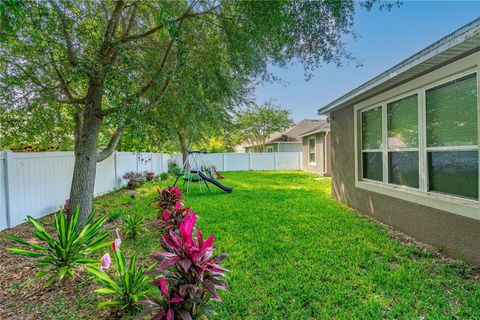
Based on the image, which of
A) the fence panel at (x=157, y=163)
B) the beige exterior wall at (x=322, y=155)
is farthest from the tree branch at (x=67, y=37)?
the beige exterior wall at (x=322, y=155)

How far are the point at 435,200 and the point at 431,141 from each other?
0.95 meters

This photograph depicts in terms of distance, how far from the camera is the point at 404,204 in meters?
4.54

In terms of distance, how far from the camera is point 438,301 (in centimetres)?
250

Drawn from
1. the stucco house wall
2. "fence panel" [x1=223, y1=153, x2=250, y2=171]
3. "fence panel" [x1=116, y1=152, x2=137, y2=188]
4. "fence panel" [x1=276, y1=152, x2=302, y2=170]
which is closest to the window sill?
"fence panel" [x1=116, y1=152, x2=137, y2=188]

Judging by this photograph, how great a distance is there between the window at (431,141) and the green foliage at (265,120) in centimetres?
2246

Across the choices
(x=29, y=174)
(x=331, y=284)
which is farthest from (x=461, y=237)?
(x=29, y=174)

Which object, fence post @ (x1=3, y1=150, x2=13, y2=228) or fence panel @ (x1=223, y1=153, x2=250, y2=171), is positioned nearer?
fence post @ (x1=3, y1=150, x2=13, y2=228)

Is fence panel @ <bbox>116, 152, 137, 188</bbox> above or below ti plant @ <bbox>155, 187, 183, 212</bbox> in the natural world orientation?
above

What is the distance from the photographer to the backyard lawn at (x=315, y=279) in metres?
2.40

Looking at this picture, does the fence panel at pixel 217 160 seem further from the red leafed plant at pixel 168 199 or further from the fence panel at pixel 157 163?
the red leafed plant at pixel 168 199

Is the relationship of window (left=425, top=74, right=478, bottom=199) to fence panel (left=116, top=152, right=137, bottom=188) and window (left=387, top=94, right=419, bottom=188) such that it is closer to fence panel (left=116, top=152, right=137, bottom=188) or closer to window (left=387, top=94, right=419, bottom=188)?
window (left=387, top=94, right=419, bottom=188)

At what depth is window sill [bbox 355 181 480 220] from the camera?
10.4 ft

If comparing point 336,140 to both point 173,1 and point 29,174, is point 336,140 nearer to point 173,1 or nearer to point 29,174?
point 173,1

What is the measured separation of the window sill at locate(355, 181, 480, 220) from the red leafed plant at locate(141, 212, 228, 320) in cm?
337
